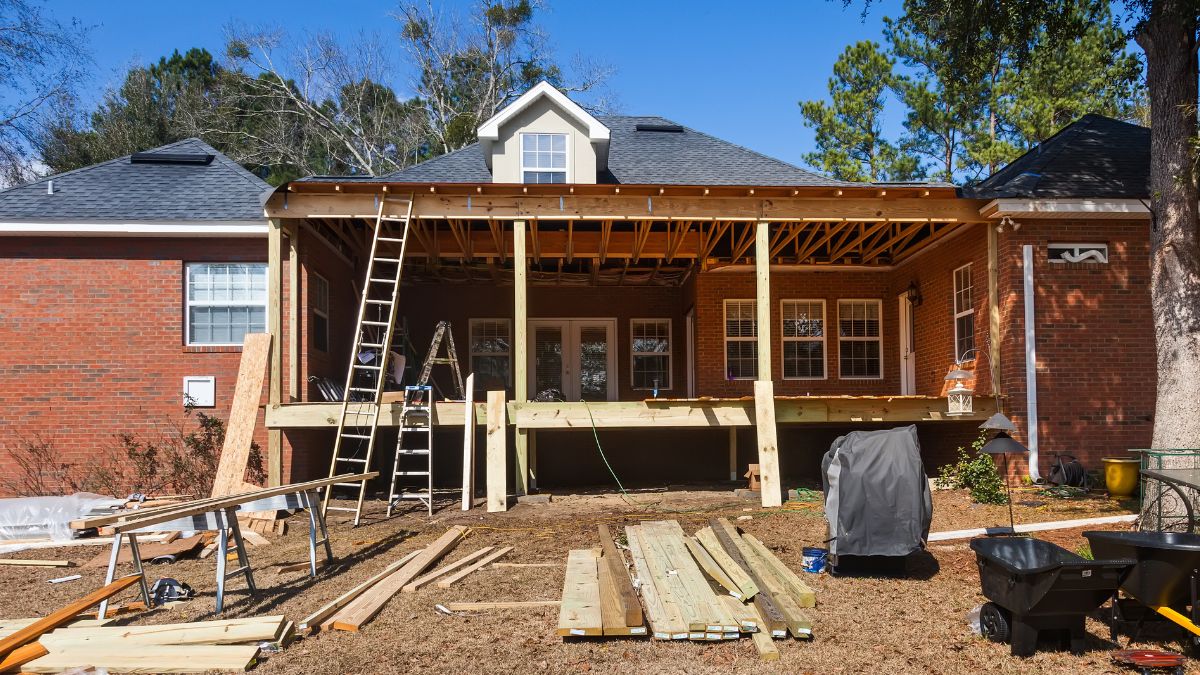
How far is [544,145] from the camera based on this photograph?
13.5 meters

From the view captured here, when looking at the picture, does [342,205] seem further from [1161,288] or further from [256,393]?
[1161,288]

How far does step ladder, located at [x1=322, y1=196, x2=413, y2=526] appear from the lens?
10758 millimetres

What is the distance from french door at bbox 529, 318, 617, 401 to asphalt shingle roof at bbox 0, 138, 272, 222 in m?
6.75

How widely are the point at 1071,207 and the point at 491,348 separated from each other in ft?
36.9

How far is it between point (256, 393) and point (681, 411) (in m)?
5.75

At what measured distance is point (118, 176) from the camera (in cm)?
1380

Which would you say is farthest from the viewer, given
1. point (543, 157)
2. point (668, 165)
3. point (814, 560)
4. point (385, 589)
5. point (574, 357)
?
point (574, 357)

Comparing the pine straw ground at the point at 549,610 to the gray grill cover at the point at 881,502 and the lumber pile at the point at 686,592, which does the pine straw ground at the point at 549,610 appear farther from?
the gray grill cover at the point at 881,502

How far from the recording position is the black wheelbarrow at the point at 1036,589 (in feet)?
15.9

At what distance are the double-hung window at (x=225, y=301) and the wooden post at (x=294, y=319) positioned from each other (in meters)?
0.88

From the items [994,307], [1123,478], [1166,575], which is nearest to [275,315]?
[994,307]

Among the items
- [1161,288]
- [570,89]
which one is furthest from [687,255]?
[570,89]

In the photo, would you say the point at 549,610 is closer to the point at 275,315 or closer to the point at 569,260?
the point at 275,315

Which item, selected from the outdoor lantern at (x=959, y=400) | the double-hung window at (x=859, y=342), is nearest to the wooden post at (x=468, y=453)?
the outdoor lantern at (x=959, y=400)
